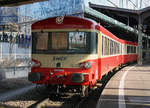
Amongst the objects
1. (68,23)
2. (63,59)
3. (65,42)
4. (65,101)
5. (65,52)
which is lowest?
(65,101)

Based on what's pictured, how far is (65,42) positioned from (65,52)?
1.16 feet

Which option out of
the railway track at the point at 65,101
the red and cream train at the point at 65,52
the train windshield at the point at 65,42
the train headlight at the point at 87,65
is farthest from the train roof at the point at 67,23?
the railway track at the point at 65,101

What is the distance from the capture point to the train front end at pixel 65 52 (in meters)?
7.82

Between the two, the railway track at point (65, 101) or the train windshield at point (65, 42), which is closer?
the railway track at point (65, 101)

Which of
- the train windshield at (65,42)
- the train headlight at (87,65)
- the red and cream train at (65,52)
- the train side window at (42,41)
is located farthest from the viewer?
the train side window at (42,41)

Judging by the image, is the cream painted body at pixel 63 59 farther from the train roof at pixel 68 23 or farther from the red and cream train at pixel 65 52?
the train roof at pixel 68 23

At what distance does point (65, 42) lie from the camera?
318 inches

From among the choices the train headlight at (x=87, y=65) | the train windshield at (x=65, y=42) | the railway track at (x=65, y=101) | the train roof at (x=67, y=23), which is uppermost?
the train roof at (x=67, y=23)

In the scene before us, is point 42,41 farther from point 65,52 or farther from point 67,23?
point 67,23

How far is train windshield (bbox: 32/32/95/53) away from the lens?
800 centimetres

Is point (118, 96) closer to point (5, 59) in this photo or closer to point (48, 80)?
point (48, 80)

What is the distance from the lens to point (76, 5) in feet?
153

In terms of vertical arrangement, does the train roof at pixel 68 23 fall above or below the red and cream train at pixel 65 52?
above

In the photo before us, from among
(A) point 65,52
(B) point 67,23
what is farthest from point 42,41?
(B) point 67,23
